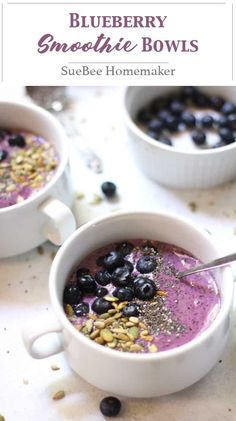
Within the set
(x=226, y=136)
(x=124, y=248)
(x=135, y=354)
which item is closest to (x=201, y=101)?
(x=226, y=136)

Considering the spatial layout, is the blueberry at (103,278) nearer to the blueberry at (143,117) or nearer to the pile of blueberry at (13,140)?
the pile of blueberry at (13,140)

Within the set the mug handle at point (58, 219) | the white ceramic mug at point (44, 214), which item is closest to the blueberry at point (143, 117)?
the white ceramic mug at point (44, 214)

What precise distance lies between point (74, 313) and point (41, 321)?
0.18 ft

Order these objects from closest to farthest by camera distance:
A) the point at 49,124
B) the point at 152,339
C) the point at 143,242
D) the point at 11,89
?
the point at 152,339 < the point at 143,242 < the point at 49,124 < the point at 11,89

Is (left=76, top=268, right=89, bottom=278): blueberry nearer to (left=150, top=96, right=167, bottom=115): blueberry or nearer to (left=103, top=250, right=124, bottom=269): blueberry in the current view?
(left=103, top=250, right=124, bottom=269): blueberry

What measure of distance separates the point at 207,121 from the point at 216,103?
0.22 ft

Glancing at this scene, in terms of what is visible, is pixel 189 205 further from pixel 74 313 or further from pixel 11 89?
pixel 11 89

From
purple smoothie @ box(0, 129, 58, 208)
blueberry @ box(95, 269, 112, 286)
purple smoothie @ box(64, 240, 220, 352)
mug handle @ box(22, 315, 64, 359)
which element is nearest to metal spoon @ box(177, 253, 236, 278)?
purple smoothie @ box(64, 240, 220, 352)

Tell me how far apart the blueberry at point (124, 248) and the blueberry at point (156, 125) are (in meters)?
0.34

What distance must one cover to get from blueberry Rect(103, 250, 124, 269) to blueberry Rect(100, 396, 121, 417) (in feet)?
0.69

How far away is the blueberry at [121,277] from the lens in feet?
3.65

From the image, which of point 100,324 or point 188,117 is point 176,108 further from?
point 100,324

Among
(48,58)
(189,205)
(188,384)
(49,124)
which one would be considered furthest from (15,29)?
(188,384)

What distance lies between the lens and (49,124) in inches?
53.0
